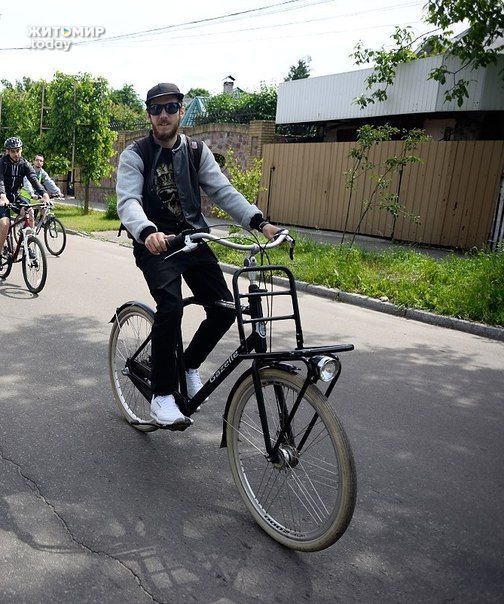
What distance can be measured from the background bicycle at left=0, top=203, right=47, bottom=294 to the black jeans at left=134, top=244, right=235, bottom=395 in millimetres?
4835

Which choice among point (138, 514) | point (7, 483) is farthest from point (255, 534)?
point (7, 483)

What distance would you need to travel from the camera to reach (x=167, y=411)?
3354mm

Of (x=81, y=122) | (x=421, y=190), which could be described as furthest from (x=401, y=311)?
(x=81, y=122)

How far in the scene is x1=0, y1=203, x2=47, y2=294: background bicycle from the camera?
794 centimetres

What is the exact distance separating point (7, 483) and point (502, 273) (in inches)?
290

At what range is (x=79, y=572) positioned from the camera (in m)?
2.53

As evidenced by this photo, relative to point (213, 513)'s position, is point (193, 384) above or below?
above

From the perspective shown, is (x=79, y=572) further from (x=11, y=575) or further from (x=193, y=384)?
(x=193, y=384)

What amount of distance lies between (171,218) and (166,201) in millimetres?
102

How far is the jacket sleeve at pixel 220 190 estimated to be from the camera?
11.9 feet

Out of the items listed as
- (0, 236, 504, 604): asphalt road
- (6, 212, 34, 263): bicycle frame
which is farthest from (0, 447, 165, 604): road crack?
(6, 212, 34, 263): bicycle frame

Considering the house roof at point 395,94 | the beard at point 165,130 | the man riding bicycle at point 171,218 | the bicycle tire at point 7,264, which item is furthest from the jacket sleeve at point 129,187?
the house roof at point 395,94

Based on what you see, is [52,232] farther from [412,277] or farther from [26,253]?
[412,277]

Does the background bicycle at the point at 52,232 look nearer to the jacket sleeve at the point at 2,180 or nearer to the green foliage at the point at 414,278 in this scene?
the jacket sleeve at the point at 2,180
